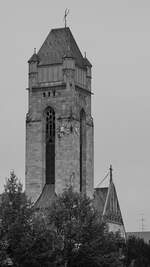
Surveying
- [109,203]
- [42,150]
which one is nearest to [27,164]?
[42,150]

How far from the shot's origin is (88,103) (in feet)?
419

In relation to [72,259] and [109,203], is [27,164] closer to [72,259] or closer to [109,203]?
[109,203]

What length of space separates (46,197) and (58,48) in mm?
16681

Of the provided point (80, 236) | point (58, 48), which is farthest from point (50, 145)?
point (80, 236)

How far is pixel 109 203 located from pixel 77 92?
13.5m

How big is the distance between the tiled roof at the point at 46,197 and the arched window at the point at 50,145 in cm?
75

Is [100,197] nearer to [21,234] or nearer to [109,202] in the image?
[109,202]

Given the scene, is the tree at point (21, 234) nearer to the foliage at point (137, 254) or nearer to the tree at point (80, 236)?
the tree at point (80, 236)

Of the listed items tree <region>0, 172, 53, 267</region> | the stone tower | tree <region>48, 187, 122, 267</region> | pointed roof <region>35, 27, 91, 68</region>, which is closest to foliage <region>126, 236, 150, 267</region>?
the stone tower

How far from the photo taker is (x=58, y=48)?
126188 mm

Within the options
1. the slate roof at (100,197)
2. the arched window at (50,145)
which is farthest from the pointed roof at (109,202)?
the arched window at (50,145)

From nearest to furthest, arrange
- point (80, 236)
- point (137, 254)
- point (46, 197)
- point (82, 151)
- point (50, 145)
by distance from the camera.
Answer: point (80, 236) → point (137, 254) → point (46, 197) → point (50, 145) → point (82, 151)

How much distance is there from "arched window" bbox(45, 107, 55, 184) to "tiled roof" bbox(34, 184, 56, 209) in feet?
2.47

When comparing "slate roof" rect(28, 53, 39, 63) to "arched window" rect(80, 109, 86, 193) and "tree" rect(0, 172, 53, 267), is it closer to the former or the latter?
"arched window" rect(80, 109, 86, 193)
